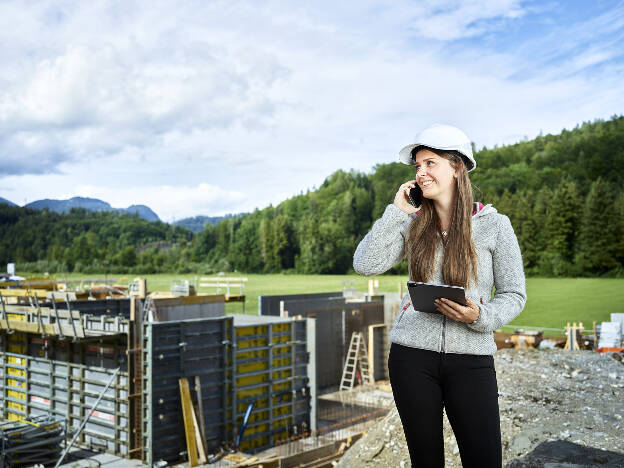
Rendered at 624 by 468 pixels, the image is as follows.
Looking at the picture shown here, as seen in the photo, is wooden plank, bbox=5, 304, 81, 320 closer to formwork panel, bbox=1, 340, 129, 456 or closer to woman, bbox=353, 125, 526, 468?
formwork panel, bbox=1, 340, 129, 456

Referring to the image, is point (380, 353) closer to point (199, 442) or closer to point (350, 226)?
point (199, 442)

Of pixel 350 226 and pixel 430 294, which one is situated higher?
pixel 350 226

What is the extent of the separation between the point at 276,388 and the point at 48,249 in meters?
63.8

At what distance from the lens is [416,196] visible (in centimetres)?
199

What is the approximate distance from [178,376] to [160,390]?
1.42 feet

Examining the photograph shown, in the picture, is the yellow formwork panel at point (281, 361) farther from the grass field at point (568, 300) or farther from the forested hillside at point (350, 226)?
the grass field at point (568, 300)

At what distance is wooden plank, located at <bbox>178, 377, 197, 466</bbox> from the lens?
1062 centimetres

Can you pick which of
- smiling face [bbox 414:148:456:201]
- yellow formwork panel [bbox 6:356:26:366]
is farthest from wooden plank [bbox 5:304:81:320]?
smiling face [bbox 414:148:456:201]

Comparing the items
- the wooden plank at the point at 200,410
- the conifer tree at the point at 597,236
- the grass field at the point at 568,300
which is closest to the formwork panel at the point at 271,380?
the wooden plank at the point at 200,410

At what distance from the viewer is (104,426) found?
1152cm

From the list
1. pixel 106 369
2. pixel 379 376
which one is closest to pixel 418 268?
pixel 106 369

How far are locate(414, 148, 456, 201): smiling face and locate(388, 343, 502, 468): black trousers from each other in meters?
0.52

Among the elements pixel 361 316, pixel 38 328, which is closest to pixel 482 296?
pixel 38 328

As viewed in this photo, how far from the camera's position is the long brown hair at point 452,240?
1789 millimetres
